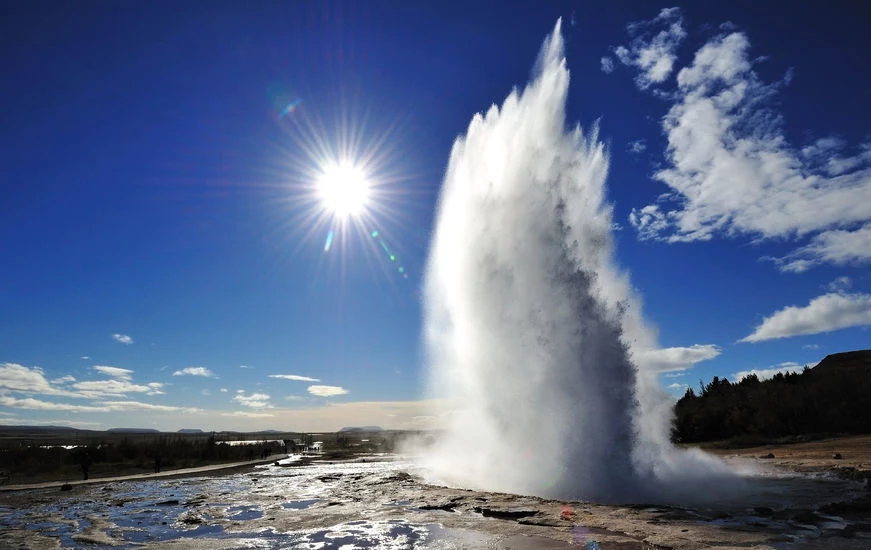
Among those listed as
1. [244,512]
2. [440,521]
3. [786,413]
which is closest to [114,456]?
[244,512]

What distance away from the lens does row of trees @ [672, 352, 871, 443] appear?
54.9 m

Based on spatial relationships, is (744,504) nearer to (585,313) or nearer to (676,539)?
(676,539)

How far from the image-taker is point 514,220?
26328 millimetres

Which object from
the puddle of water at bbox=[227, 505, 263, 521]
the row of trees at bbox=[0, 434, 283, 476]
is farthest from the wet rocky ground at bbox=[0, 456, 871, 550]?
the row of trees at bbox=[0, 434, 283, 476]

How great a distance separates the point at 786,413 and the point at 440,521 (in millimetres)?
58631

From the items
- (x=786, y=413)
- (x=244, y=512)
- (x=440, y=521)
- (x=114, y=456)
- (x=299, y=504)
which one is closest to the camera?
(x=440, y=521)

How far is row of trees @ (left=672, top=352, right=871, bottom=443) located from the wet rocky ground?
135ft

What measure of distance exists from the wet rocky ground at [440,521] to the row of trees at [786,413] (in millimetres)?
41006

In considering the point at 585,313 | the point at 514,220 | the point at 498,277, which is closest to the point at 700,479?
the point at 585,313

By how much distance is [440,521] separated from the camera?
13969 millimetres

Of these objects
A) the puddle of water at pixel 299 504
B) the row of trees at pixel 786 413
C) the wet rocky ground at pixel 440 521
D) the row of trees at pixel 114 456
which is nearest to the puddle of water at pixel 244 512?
the wet rocky ground at pixel 440 521

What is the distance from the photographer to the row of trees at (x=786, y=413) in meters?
54.9

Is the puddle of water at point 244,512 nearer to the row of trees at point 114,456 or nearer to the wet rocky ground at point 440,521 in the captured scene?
the wet rocky ground at point 440,521

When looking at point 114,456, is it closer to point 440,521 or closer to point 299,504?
point 299,504
